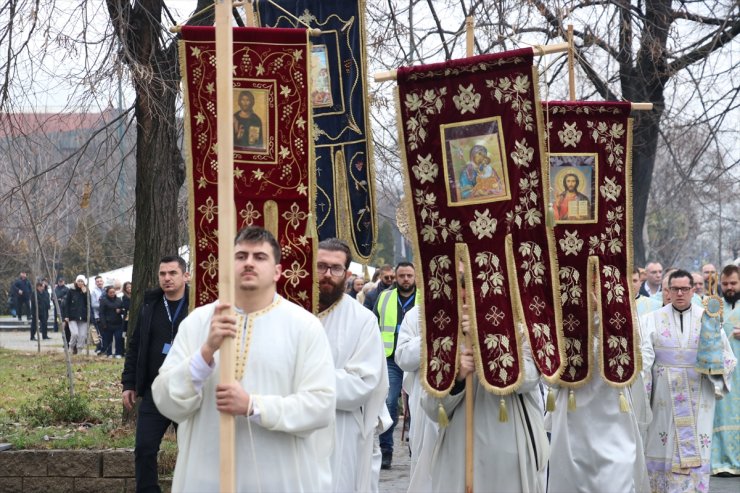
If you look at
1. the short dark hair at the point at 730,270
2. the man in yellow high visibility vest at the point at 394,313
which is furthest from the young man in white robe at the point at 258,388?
the short dark hair at the point at 730,270

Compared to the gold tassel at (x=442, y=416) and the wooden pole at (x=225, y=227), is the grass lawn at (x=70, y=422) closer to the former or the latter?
the gold tassel at (x=442, y=416)

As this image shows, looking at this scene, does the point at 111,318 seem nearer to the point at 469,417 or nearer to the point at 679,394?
the point at 679,394

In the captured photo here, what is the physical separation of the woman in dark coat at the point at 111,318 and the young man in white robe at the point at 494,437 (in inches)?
778

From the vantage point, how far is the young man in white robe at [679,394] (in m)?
11.0

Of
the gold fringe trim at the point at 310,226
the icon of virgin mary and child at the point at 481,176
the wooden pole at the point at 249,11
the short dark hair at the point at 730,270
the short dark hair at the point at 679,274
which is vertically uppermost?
the wooden pole at the point at 249,11

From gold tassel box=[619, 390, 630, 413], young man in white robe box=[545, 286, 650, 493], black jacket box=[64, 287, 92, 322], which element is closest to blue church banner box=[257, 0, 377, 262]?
young man in white robe box=[545, 286, 650, 493]

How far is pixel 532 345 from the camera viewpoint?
740 cm

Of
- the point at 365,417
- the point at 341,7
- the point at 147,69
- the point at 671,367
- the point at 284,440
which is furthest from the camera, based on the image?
the point at 671,367

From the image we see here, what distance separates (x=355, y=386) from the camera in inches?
272

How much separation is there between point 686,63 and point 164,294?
10.1m

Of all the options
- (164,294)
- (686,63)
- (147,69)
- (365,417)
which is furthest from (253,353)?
(686,63)

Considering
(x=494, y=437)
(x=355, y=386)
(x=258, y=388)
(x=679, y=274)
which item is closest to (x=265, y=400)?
(x=258, y=388)

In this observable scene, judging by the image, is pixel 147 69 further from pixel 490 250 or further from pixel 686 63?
pixel 686 63

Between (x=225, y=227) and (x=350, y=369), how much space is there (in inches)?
80.1
